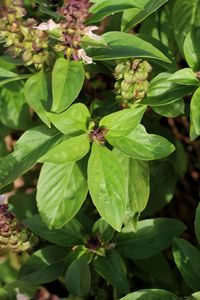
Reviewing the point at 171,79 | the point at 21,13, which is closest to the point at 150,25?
the point at 171,79

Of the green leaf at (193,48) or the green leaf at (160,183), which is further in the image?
the green leaf at (160,183)

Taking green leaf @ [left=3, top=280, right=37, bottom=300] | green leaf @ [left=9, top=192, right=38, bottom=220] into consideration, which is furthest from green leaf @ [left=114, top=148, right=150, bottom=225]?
green leaf @ [left=9, top=192, right=38, bottom=220]

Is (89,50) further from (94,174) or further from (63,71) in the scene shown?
(94,174)

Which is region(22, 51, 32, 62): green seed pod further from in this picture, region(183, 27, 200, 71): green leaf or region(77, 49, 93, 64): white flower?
region(183, 27, 200, 71): green leaf

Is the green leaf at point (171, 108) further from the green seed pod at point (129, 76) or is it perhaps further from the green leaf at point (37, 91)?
the green leaf at point (37, 91)

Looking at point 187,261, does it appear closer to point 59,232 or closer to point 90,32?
point 59,232

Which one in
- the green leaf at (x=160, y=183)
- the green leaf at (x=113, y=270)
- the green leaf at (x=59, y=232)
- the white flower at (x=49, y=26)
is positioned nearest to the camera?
the white flower at (x=49, y=26)

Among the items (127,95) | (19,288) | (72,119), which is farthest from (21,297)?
(127,95)

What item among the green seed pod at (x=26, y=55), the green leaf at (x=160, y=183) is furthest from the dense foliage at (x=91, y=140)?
the green leaf at (x=160, y=183)
